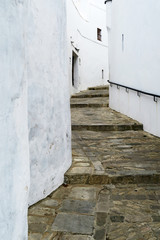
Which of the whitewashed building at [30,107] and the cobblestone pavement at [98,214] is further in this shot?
the cobblestone pavement at [98,214]

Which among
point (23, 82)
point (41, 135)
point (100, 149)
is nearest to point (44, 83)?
point (41, 135)

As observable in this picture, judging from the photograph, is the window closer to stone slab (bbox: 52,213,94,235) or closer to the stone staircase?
the stone staircase

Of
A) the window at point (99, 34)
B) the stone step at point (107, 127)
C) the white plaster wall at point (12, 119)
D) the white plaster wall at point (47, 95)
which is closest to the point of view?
the white plaster wall at point (12, 119)

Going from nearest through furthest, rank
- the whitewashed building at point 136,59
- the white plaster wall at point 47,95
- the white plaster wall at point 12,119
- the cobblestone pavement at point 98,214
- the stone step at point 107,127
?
the white plaster wall at point 12,119 → the cobblestone pavement at point 98,214 → the white plaster wall at point 47,95 → the whitewashed building at point 136,59 → the stone step at point 107,127

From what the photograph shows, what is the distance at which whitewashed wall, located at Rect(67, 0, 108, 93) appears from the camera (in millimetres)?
16391

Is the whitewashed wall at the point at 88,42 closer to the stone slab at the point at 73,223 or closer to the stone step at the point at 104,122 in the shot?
the stone step at the point at 104,122

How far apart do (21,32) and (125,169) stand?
3406mm

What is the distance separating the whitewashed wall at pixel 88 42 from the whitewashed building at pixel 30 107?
1123 centimetres

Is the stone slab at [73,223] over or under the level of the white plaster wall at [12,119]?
under

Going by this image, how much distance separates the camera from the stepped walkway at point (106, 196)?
305 cm

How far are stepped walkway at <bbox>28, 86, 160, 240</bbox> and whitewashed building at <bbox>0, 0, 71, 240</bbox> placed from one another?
32 cm

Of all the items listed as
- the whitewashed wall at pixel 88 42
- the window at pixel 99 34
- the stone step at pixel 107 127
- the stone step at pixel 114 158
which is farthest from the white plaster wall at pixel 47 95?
the window at pixel 99 34

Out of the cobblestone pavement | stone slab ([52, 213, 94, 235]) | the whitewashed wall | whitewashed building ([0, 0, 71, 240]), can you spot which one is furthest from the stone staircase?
the whitewashed wall

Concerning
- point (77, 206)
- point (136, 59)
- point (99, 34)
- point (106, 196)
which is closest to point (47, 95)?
point (77, 206)
